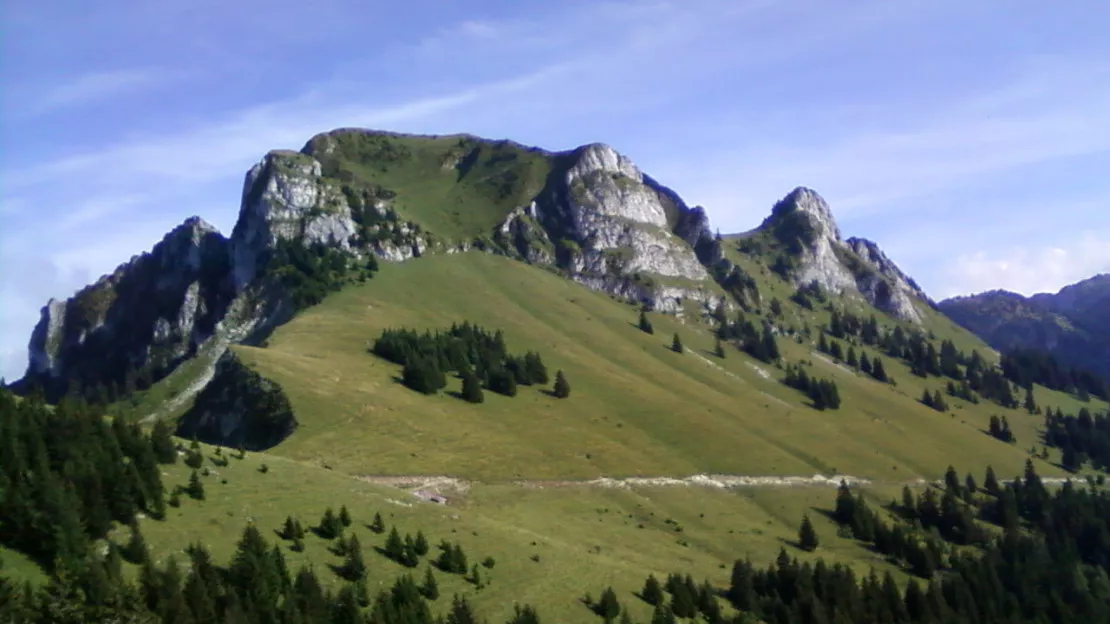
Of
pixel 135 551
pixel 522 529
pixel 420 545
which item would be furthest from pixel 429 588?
pixel 522 529

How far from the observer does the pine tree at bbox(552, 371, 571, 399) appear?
15700 cm

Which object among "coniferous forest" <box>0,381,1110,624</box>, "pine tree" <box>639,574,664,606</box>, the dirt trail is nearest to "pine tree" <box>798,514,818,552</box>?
"coniferous forest" <box>0,381,1110,624</box>

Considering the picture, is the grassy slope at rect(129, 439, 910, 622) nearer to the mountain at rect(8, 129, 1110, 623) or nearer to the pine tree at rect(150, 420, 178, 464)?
the mountain at rect(8, 129, 1110, 623)

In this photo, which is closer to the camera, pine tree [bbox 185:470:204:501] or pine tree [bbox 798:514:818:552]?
pine tree [bbox 185:470:204:501]

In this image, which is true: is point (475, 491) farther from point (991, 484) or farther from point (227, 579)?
point (991, 484)

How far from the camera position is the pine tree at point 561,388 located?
157 meters

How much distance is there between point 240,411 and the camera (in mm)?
120750

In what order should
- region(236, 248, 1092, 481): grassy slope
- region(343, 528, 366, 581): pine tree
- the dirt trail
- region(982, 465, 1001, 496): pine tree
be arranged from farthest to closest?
region(982, 465, 1001, 496): pine tree, region(236, 248, 1092, 481): grassy slope, the dirt trail, region(343, 528, 366, 581): pine tree

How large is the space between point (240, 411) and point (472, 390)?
127 feet

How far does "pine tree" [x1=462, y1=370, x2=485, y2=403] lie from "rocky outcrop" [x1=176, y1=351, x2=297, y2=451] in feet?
112

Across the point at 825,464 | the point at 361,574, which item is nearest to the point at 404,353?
the point at 825,464

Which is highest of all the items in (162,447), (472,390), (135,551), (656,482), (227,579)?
(162,447)

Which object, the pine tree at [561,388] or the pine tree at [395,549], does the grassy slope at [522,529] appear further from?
the pine tree at [561,388]

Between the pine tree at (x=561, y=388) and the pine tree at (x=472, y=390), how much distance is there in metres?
16.8
